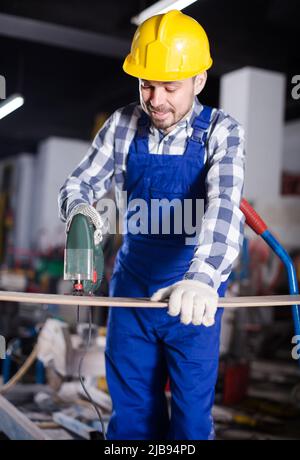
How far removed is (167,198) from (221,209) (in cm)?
26

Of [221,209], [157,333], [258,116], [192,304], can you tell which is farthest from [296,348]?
[258,116]

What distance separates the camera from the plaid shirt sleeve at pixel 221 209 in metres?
1.79

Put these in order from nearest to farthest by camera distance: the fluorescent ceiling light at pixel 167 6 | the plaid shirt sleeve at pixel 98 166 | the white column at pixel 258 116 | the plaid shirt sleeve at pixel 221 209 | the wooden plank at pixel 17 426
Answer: the plaid shirt sleeve at pixel 221 209 → the plaid shirt sleeve at pixel 98 166 → the wooden plank at pixel 17 426 → the fluorescent ceiling light at pixel 167 6 → the white column at pixel 258 116

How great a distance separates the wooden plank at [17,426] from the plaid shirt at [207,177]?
1.15 metres

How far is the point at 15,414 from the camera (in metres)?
2.98

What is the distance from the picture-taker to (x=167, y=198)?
6.88 ft

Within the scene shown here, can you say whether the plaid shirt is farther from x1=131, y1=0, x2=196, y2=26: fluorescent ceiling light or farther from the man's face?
x1=131, y1=0, x2=196, y2=26: fluorescent ceiling light

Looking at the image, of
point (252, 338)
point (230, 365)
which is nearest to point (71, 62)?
point (252, 338)

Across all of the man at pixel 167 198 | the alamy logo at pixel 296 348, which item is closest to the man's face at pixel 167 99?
the man at pixel 167 198

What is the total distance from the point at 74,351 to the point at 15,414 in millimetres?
1069

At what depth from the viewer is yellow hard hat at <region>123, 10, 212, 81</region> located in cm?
195

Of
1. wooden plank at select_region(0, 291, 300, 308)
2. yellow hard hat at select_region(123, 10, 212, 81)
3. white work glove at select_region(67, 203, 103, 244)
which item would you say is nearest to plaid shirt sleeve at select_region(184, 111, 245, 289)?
wooden plank at select_region(0, 291, 300, 308)

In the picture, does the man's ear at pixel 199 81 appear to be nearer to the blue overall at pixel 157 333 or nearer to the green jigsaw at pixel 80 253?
the blue overall at pixel 157 333

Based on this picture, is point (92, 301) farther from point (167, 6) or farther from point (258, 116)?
point (258, 116)
